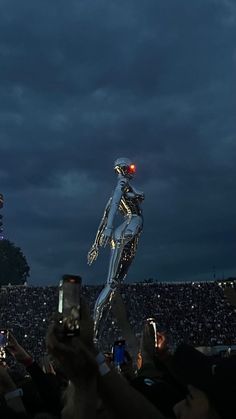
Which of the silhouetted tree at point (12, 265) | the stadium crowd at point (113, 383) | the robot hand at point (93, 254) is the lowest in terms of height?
the stadium crowd at point (113, 383)

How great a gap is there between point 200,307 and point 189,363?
78.1 ft

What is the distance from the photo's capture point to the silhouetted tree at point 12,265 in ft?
245

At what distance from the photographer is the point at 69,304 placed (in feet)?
6.91

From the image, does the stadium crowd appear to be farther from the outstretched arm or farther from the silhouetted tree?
the silhouetted tree

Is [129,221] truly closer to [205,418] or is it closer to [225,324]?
[205,418]

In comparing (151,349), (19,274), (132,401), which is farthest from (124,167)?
(19,274)

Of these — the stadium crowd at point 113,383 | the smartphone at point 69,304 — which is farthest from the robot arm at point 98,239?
the smartphone at point 69,304

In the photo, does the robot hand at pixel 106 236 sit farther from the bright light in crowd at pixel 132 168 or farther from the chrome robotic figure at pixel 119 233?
the bright light in crowd at pixel 132 168

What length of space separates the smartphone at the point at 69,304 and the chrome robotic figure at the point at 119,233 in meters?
9.18

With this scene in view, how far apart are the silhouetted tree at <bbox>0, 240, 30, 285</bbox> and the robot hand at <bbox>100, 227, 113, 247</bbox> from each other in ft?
207

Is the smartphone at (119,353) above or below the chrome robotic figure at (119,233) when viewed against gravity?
below

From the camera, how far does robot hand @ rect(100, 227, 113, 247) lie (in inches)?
449

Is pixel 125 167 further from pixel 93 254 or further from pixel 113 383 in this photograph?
pixel 113 383

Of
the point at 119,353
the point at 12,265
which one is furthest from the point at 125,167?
the point at 12,265
